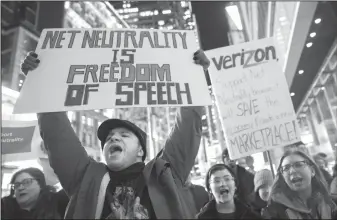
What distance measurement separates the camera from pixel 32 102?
1463 millimetres

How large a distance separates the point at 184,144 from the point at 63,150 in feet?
2.19

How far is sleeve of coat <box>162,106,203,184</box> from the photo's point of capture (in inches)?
64.5

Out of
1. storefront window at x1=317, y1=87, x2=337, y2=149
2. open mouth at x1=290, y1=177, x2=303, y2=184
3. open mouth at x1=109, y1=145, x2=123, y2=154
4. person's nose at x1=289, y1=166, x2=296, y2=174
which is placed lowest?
open mouth at x1=290, y1=177, x2=303, y2=184

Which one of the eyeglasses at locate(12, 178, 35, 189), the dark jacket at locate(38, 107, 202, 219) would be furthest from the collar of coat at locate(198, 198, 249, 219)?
the eyeglasses at locate(12, 178, 35, 189)

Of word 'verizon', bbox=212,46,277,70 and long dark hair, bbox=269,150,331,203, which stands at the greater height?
word 'verizon', bbox=212,46,277,70

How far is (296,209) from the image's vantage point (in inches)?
61.6

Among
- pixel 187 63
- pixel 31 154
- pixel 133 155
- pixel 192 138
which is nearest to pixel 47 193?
pixel 133 155

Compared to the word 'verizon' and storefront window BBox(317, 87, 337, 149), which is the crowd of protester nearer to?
the word 'verizon'

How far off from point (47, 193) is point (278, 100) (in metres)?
1.63

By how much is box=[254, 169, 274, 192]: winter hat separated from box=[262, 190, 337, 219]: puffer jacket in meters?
0.57

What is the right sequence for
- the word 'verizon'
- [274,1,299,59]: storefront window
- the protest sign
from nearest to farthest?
the word 'verizon', the protest sign, [274,1,299,59]: storefront window

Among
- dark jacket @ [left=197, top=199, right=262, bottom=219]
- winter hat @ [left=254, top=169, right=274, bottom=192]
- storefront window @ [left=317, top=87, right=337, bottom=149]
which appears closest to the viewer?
dark jacket @ [left=197, top=199, right=262, bottom=219]

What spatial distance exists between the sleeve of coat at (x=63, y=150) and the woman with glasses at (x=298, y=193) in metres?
1.06

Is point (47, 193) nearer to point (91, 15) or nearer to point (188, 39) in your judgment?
point (188, 39)
